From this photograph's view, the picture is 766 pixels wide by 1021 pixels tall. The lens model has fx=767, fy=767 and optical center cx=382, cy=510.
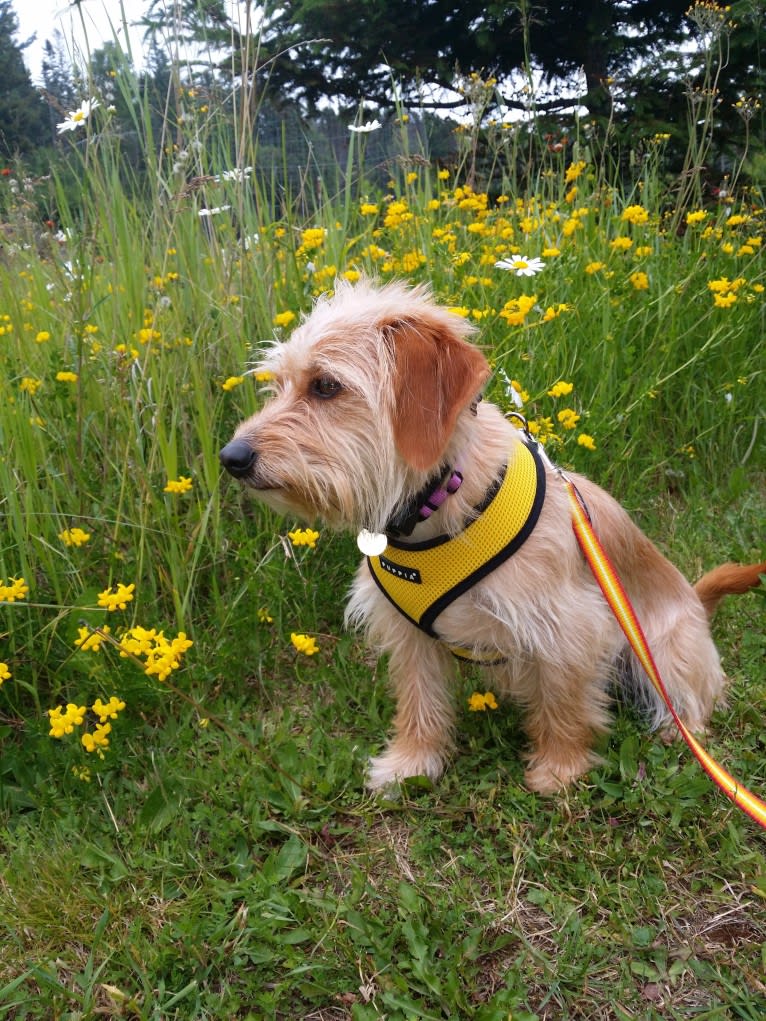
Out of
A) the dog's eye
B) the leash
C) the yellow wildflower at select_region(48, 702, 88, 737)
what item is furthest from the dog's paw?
the dog's eye

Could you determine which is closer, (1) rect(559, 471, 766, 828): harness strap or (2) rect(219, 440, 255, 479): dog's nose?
(2) rect(219, 440, 255, 479): dog's nose

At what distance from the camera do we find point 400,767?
94.8 inches

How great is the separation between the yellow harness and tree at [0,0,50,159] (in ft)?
10.9

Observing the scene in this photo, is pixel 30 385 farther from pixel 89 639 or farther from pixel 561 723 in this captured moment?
pixel 561 723

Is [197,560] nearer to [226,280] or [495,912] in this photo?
[226,280]

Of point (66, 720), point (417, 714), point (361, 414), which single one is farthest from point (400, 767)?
point (361, 414)

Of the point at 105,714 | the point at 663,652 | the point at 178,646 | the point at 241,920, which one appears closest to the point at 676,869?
the point at 663,652

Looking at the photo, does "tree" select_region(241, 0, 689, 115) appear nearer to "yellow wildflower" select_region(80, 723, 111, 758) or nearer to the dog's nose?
the dog's nose

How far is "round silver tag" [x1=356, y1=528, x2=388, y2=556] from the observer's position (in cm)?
202

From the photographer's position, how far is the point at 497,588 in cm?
210

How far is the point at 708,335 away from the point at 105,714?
3575 millimetres

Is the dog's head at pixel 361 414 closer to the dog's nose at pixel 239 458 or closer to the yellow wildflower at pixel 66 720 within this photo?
the dog's nose at pixel 239 458

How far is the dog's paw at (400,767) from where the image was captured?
2371mm

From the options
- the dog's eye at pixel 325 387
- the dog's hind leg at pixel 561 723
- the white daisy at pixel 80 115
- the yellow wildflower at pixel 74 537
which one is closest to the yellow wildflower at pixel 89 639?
the yellow wildflower at pixel 74 537
